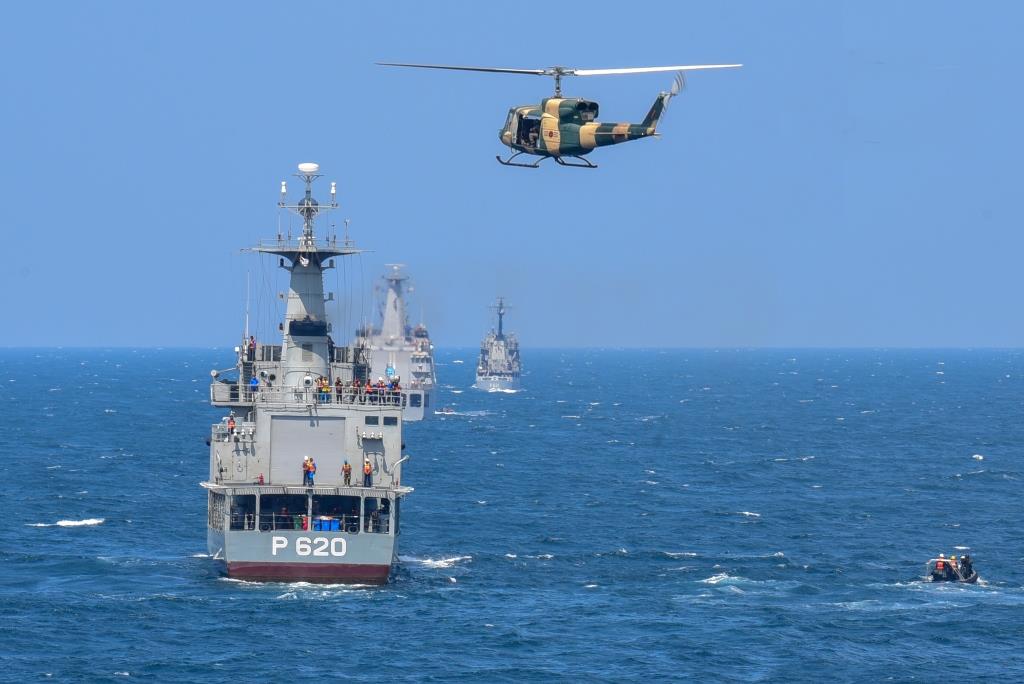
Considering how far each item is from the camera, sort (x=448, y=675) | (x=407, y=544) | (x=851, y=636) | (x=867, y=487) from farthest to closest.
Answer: (x=867, y=487) → (x=407, y=544) → (x=851, y=636) → (x=448, y=675)

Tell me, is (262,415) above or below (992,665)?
above

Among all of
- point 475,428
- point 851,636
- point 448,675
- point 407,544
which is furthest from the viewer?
point 475,428

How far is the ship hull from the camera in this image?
61125 mm

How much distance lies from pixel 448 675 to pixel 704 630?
10.9 meters

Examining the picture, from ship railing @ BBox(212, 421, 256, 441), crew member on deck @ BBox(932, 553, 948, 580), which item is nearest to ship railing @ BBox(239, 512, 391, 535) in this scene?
ship railing @ BBox(212, 421, 256, 441)

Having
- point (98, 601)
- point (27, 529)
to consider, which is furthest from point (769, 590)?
point (27, 529)

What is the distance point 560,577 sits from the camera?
65.6m

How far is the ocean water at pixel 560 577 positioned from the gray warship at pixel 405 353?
4313 centimetres

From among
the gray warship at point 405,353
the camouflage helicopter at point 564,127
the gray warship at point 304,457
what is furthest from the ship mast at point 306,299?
the gray warship at point 405,353

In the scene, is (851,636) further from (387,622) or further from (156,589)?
(156,589)

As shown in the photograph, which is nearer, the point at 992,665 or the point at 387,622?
the point at 992,665

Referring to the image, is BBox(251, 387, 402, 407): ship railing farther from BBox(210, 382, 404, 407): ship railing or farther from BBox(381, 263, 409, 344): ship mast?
BBox(381, 263, 409, 344): ship mast

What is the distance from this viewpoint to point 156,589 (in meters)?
61.4

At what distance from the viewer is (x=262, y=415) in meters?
64.9
